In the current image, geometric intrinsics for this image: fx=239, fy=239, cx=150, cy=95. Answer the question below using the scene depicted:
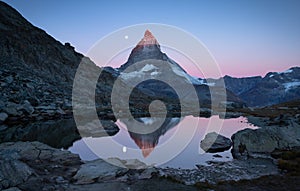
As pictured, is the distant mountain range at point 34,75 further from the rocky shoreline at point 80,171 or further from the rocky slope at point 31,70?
the rocky shoreline at point 80,171

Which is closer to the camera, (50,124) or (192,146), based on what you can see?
(192,146)

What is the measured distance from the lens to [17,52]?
8675 cm

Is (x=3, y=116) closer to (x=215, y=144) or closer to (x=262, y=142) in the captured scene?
(x=215, y=144)

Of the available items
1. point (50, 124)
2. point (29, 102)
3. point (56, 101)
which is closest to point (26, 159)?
point (50, 124)

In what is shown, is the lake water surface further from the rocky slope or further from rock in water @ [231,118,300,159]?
the rocky slope

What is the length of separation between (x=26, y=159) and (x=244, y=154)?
Result: 2272 centimetres

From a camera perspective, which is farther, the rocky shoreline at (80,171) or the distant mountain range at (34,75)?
the distant mountain range at (34,75)

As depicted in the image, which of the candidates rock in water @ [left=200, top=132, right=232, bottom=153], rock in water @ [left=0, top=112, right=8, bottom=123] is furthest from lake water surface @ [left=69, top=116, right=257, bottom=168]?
rock in water @ [left=0, top=112, right=8, bottom=123]

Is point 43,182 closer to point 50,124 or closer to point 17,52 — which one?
point 50,124

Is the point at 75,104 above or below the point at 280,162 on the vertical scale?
above

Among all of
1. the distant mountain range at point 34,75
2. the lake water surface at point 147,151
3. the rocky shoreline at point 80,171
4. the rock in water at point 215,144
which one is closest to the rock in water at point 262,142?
the lake water surface at point 147,151

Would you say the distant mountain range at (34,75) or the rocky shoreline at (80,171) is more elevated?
the distant mountain range at (34,75)

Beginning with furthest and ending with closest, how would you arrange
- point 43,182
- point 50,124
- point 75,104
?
1. point 75,104
2. point 50,124
3. point 43,182

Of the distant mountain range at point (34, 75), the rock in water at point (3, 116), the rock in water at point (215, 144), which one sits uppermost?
the distant mountain range at point (34, 75)
